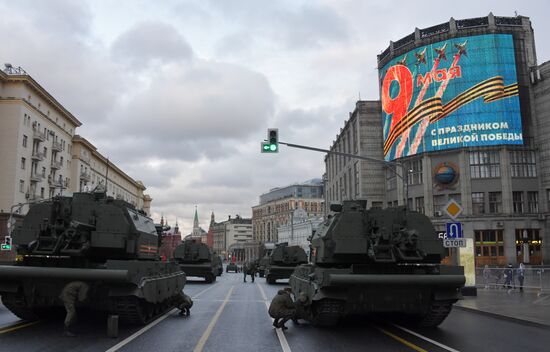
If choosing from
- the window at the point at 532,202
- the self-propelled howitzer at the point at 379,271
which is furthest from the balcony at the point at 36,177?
the window at the point at 532,202

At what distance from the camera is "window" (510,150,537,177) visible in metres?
52.8

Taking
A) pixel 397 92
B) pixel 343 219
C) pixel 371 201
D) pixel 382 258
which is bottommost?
pixel 382 258

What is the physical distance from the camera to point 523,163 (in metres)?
53.0

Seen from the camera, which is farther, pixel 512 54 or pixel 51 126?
pixel 51 126

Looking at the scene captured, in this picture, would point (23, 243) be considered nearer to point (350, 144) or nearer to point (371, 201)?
point (371, 201)

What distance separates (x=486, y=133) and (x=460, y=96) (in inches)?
191

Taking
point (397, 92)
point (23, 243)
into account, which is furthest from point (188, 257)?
point (397, 92)

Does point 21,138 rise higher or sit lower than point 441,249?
higher

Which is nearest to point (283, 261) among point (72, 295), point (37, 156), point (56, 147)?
point (72, 295)

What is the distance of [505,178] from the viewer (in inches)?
2055

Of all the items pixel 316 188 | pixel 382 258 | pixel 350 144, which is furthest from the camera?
pixel 316 188

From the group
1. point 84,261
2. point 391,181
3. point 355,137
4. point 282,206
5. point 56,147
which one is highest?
point 355,137

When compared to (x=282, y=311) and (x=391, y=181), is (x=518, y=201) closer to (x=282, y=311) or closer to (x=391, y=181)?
(x=391, y=181)

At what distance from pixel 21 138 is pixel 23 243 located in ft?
159
